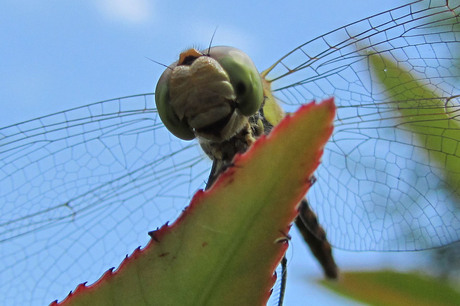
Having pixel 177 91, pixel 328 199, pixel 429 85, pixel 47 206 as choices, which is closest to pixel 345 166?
pixel 328 199

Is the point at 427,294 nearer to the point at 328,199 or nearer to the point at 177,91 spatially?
the point at 328,199

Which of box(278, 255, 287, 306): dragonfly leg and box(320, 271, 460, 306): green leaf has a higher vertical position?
box(278, 255, 287, 306): dragonfly leg

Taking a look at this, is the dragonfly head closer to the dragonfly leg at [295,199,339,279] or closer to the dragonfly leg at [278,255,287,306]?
the dragonfly leg at [278,255,287,306]

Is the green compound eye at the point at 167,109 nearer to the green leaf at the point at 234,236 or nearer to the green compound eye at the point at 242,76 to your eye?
the green compound eye at the point at 242,76

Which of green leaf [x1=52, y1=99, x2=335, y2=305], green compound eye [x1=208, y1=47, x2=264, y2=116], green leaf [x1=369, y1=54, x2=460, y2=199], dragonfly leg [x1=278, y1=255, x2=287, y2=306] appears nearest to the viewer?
green leaf [x1=52, y1=99, x2=335, y2=305]

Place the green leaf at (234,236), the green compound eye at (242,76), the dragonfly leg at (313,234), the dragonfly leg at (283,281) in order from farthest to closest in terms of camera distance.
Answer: the dragonfly leg at (313,234)
the green compound eye at (242,76)
the dragonfly leg at (283,281)
the green leaf at (234,236)

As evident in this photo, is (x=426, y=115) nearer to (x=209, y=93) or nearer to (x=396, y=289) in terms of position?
(x=396, y=289)

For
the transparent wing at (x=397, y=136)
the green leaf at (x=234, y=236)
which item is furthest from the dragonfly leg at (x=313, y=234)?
the green leaf at (x=234, y=236)

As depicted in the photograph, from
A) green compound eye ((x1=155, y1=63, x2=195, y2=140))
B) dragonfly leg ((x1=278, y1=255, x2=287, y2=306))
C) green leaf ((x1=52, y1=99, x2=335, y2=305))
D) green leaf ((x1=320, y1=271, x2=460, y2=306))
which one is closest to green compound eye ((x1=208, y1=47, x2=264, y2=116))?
green compound eye ((x1=155, y1=63, x2=195, y2=140))
